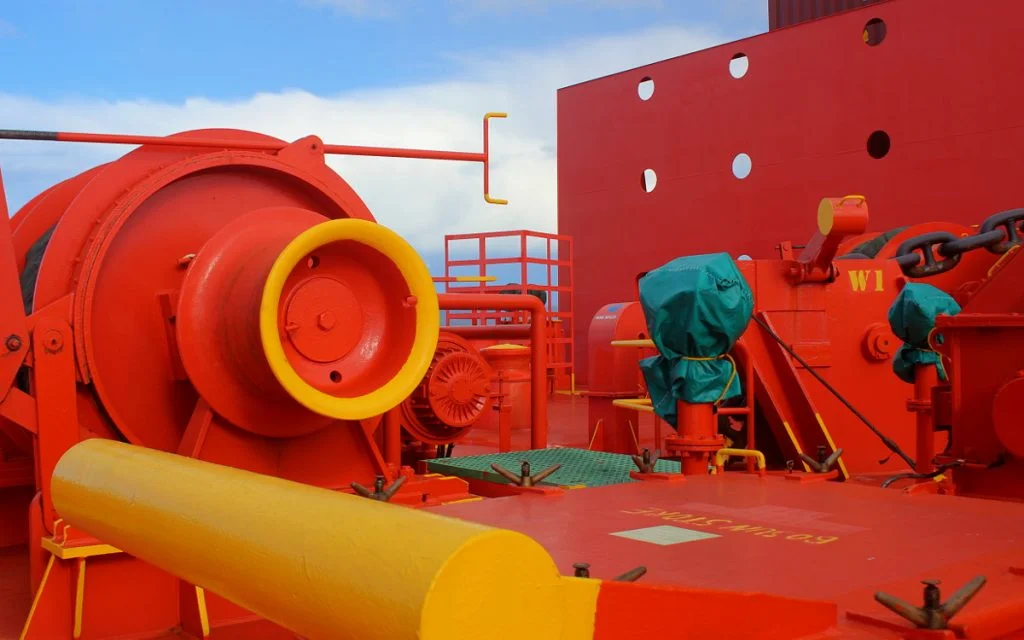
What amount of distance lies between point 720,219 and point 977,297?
31.5ft

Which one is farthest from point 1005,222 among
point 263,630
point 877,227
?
point 877,227

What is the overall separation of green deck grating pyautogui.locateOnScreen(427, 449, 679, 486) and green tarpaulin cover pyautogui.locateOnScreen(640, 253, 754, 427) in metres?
0.59

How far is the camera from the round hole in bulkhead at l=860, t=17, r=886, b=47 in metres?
11.8

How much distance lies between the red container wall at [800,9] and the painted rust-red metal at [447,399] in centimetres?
1035

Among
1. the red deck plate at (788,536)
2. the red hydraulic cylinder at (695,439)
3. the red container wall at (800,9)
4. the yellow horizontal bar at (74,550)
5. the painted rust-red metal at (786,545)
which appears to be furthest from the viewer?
the red container wall at (800,9)

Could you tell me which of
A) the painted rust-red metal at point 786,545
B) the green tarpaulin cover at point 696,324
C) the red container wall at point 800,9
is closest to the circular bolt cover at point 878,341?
the green tarpaulin cover at point 696,324

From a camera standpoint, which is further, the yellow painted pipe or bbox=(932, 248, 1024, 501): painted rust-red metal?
bbox=(932, 248, 1024, 501): painted rust-red metal

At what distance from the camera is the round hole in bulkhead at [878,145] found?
11.9 m

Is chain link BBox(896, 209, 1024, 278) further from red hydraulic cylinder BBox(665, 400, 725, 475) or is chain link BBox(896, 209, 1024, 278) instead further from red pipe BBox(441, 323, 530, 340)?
red pipe BBox(441, 323, 530, 340)

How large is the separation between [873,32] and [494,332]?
6.70m

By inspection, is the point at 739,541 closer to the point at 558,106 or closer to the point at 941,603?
the point at 941,603

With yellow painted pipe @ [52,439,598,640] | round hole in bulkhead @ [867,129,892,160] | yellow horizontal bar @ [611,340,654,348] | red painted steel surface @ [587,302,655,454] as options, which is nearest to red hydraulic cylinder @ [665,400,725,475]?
yellow painted pipe @ [52,439,598,640]

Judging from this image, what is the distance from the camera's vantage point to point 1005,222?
12.9 feet

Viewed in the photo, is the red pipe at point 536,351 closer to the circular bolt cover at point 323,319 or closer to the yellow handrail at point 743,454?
the yellow handrail at point 743,454
